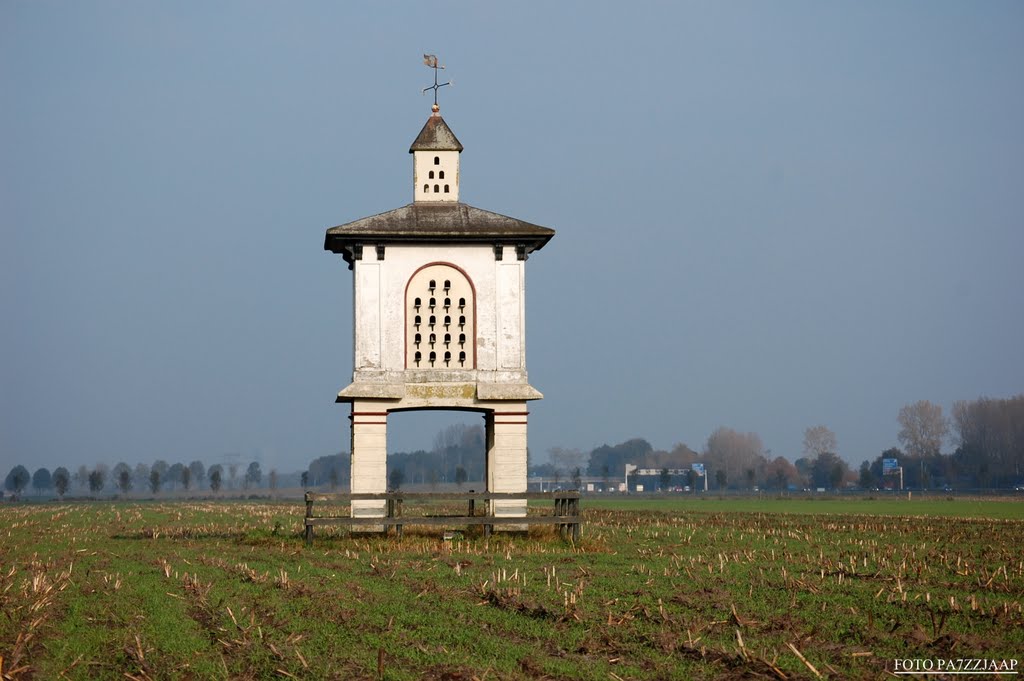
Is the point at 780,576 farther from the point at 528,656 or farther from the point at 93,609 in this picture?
the point at 93,609

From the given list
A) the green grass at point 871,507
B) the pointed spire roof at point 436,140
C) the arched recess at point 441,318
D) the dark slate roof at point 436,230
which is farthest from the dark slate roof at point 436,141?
the green grass at point 871,507

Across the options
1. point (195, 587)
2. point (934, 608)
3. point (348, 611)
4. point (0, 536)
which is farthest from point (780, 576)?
point (0, 536)

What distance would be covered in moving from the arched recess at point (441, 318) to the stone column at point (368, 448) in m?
1.82

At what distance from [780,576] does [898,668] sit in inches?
353

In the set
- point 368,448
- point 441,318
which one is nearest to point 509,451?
point 368,448

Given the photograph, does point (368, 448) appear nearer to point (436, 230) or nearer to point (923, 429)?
point (436, 230)

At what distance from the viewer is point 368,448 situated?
3350 centimetres

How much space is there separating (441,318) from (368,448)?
13.8 feet

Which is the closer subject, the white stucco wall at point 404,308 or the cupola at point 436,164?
the white stucco wall at point 404,308

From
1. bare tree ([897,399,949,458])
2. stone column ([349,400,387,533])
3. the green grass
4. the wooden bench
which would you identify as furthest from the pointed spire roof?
bare tree ([897,399,949,458])

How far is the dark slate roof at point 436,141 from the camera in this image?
36.2m

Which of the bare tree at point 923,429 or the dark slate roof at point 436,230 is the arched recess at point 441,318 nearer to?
the dark slate roof at point 436,230

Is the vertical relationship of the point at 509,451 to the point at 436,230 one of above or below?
below

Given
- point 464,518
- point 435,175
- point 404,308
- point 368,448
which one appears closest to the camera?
point 464,518
